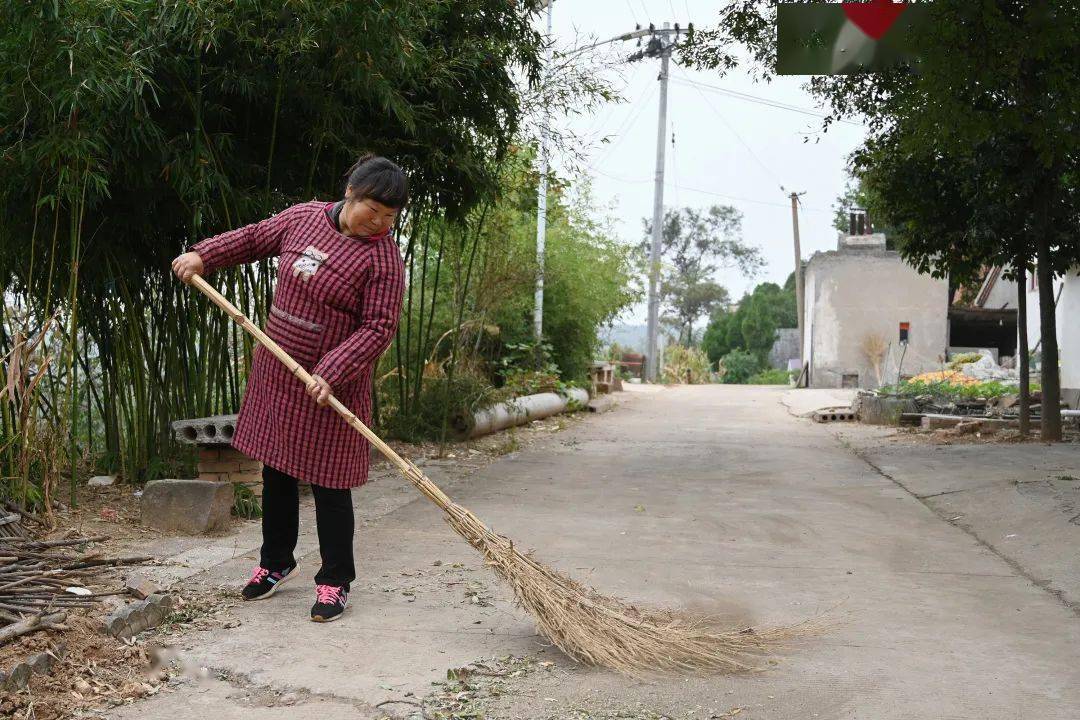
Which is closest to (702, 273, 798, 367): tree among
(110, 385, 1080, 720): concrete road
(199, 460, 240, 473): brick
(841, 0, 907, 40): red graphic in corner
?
(841, 0, 907, 40): red graphic in corner

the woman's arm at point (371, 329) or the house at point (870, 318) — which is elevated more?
the house at point (870, 318)

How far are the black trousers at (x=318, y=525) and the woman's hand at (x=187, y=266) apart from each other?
0.76 meters

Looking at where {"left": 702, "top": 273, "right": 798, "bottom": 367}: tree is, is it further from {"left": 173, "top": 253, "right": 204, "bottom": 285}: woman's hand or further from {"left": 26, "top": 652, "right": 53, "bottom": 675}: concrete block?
{"left": 26, "top": 652, "right": 53, "bottom": 675}: concrete block

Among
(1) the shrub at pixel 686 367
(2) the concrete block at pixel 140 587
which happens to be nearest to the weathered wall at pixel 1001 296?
(1) the shrub at pixel 686 367

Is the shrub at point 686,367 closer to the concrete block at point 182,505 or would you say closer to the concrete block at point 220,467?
the concrete block at point 220,467

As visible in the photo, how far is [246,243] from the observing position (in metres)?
4.00

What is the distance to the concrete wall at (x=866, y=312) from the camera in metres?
Result: 27.5

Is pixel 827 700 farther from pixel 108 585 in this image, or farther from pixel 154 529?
pixel 154 529

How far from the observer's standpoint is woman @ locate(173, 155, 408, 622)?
3748 millimetres

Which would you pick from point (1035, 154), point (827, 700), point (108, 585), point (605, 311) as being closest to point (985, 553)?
point (827, 700)

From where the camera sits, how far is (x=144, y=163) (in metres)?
5.51

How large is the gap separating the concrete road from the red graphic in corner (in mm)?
3795

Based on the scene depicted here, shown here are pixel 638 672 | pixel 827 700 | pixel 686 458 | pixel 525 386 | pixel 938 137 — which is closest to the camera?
pixel 827 700

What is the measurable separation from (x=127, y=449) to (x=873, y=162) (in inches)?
307
